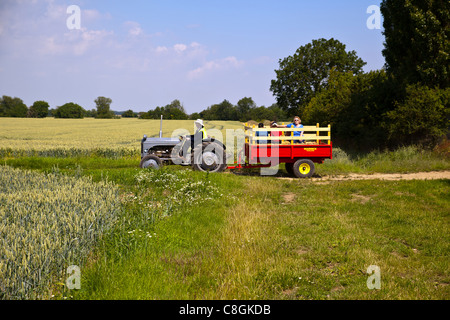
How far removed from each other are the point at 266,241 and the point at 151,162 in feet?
24.0

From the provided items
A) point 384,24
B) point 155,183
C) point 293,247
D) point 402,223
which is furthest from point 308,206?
point 384,24

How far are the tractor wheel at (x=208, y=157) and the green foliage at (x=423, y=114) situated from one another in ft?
35.5

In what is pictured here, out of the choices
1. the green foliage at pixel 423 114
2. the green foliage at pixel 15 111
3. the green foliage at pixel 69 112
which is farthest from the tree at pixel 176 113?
the green foliage at pixel 423 114

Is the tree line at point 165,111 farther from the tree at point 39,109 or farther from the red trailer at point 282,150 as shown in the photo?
the red trailer at point 282,150

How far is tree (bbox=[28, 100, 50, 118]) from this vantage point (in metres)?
84.0

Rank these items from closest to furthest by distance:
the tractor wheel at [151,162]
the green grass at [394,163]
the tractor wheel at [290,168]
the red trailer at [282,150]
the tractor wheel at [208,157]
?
the tractor wheel at [208,157]
the red trailer at [282,150]
the tractor wheel at [151,162]
the tractor wheel at [290,168]
the green grass at [394,163]

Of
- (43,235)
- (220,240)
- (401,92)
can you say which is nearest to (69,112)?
(401,92)

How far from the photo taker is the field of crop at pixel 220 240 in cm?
433

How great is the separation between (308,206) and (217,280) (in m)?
4.61

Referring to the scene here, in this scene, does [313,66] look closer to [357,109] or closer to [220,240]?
[357,109]

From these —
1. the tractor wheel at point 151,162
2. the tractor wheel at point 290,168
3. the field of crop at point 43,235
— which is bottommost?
the field of crop at point 43,235

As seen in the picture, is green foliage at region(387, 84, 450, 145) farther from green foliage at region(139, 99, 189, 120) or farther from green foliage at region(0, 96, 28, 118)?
green foliage at region(0, 96, 28, 118)

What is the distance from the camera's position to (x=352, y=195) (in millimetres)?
10008

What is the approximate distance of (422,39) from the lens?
18.3 m
